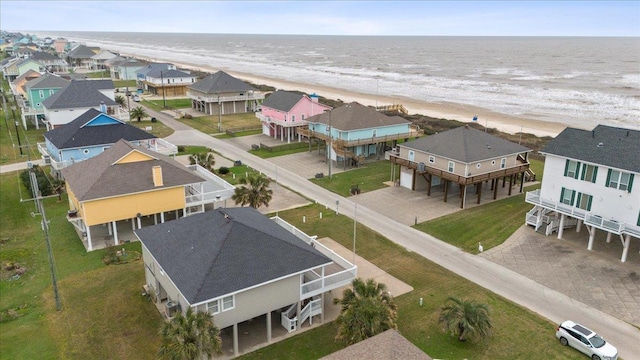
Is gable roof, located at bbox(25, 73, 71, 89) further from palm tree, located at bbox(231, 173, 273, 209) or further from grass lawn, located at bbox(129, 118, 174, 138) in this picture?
palm tree, located at bbox(231, 173, 273, 209)

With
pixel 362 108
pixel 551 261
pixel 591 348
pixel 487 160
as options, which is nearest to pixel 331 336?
pixel 591 348

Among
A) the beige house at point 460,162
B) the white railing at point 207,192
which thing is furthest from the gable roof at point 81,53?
the beige house at point 460,162

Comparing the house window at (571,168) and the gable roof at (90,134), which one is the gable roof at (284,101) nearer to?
the gable roof at (90,134)

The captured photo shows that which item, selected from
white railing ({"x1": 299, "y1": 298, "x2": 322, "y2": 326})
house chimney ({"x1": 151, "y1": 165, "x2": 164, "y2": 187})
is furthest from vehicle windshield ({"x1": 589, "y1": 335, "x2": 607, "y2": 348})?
house chimney ({"x1": 151, "y1": 165, "x2": 164, "y2": 187})

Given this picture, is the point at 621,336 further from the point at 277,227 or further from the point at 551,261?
the point at 277,227

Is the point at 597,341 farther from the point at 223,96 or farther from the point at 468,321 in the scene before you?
the point at 223,96
